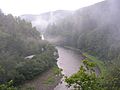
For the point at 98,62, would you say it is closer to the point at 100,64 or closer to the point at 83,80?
the point at 100,64

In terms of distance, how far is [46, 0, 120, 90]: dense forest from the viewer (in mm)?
61719

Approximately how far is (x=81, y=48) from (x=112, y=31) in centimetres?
1189

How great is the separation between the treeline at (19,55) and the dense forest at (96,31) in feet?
46.3

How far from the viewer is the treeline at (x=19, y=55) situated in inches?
1417

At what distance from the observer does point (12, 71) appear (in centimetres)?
3559

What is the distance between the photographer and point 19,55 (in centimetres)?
4591

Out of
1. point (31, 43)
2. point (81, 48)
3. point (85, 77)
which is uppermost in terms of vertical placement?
point (85, 77)

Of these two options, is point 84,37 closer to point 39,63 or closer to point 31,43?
point 31,43

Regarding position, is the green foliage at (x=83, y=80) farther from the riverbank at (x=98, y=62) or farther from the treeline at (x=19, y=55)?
Answer: the treeline at (x=19, y=55)

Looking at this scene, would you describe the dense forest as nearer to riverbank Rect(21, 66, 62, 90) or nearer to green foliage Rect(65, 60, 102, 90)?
riverbank Rect(21, 66, 62, 90)

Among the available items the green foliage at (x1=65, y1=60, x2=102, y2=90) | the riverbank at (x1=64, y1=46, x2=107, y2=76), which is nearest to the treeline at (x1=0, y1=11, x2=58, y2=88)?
the riverbank at (x1=64, y1=46, x2=107, y2=76)

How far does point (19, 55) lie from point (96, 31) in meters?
31.9

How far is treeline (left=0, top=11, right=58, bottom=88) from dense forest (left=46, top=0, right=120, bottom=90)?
14098 millimetres

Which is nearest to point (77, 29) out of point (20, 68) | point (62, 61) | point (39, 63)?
point (62, 61)
